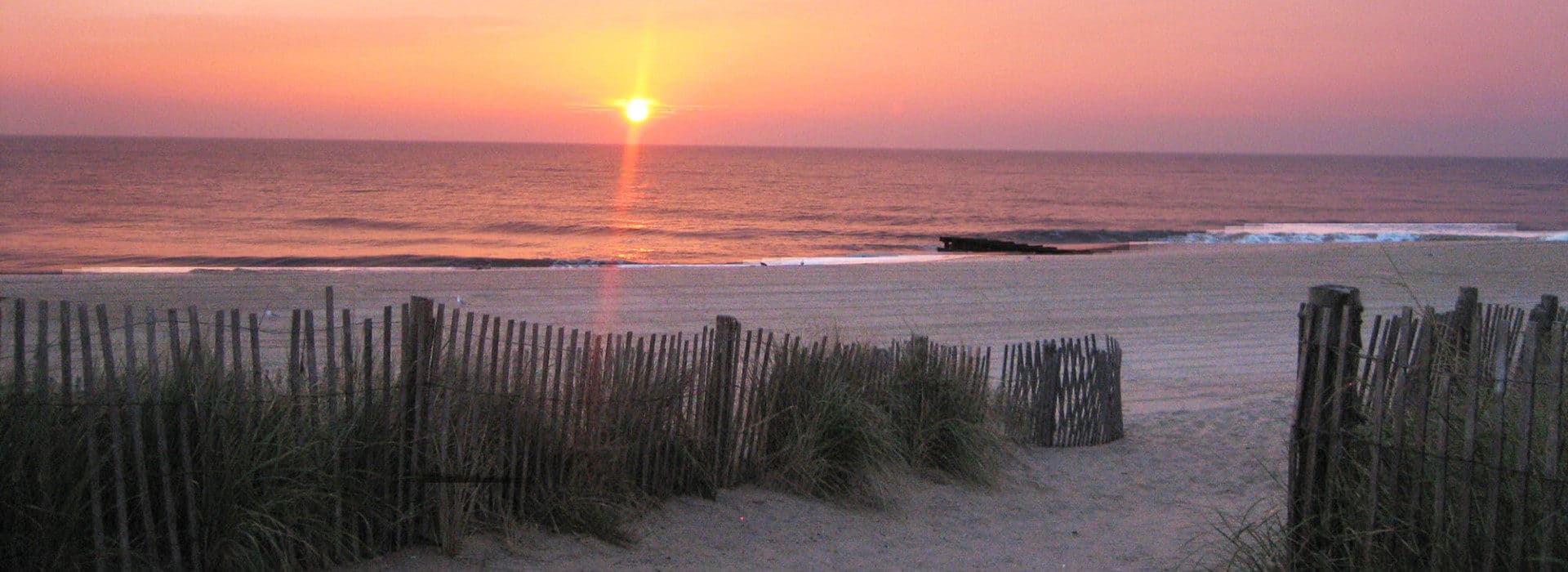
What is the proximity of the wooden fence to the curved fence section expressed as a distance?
166 centimetres

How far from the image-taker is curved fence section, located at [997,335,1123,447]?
8.36 metres

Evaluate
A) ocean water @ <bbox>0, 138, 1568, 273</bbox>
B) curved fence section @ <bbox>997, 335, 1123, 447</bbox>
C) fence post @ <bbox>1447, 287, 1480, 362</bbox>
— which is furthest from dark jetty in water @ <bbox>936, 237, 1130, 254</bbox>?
fence post @ <bbox>1447, 287, 1480, 362</bbox>

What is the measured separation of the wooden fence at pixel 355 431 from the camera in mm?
4227

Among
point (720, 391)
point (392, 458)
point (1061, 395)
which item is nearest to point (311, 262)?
point (1061, 395)

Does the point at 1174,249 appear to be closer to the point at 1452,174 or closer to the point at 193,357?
the point at 193,357

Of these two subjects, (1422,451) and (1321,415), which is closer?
(1422,451)

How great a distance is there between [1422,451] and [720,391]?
343cm

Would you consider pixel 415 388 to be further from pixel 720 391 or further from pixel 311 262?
pixel 311 262

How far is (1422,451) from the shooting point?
13.7ft

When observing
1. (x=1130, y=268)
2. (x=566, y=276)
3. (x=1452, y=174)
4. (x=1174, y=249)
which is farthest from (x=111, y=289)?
(x=1452, y=174)

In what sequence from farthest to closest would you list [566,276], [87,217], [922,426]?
[87,217]
[566,276]
[922,426]

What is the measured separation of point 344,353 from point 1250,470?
240 inches

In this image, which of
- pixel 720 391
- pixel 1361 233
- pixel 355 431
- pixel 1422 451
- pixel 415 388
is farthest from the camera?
pixel 1361 233

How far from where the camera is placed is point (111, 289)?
18.1 meters
